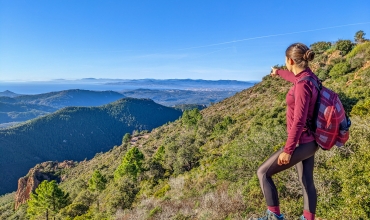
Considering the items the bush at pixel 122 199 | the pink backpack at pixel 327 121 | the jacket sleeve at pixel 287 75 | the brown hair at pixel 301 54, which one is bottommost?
the bush at pixel 122 199

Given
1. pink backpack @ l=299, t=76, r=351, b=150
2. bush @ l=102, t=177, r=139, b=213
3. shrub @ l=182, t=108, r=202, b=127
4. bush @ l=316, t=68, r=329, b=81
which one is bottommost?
bush @ l=102, t=177, r=139, b=213

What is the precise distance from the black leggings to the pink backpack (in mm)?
128

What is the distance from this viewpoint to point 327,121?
7.18ft

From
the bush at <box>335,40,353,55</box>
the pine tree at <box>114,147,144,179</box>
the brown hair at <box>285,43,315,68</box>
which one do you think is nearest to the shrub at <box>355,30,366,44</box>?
the bush at <box>335,40,353,55</box>

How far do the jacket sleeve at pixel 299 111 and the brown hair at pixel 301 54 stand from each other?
0.30 meters

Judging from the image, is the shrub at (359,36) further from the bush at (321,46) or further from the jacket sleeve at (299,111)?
the jacket sleeve at (299,111)

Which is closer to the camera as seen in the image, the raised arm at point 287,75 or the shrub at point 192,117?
the raised arm at point 287,75

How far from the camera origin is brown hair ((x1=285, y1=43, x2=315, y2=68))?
2.35 metres

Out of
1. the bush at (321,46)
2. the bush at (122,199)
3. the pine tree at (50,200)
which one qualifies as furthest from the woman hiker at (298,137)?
the bush at (321,46)

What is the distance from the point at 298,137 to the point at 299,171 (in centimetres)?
67

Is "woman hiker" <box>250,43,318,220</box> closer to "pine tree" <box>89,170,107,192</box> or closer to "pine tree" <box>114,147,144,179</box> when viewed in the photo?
"pine tree" <box>114,147,144,179</box>

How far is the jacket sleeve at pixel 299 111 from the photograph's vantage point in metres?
2.11

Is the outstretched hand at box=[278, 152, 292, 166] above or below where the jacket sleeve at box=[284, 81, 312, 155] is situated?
below

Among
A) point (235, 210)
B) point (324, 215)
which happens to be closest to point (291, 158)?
point (324, 215)
